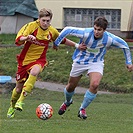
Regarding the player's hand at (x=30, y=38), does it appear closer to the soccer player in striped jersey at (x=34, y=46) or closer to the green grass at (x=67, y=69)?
the soccer player in striped jersey at (x=34, y=46)

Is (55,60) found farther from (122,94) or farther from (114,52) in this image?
(122,94)

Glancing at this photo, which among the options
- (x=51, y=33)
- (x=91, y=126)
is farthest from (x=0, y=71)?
(x=91, y=126)

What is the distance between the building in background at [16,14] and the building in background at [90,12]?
0.45m

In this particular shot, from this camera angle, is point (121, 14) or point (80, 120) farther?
point (121, 14)

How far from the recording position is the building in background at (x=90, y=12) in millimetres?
31297

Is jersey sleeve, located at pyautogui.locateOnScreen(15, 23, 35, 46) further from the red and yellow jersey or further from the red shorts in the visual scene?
the red shorts

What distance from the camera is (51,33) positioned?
12156 millimetres

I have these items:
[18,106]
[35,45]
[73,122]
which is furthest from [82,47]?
[18,106]

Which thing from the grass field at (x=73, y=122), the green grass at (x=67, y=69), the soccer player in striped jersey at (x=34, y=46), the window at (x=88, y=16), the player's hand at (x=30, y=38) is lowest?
the window at (x=88, y=16)

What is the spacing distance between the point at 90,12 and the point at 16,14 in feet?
12.2

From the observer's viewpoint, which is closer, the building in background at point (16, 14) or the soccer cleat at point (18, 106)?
the soccer cleat at point (18, 106)

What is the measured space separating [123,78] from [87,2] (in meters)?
9.90

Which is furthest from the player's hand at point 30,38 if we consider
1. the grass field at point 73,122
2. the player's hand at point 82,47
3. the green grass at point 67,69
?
the green grass at point 67,69

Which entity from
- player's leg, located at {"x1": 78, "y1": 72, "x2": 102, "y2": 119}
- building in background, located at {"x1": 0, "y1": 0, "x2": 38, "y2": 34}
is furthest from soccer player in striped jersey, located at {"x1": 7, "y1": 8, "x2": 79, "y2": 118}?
building in background, located at {"x1": 0, "y1": 0, "x2": 38, "y2": 34}
